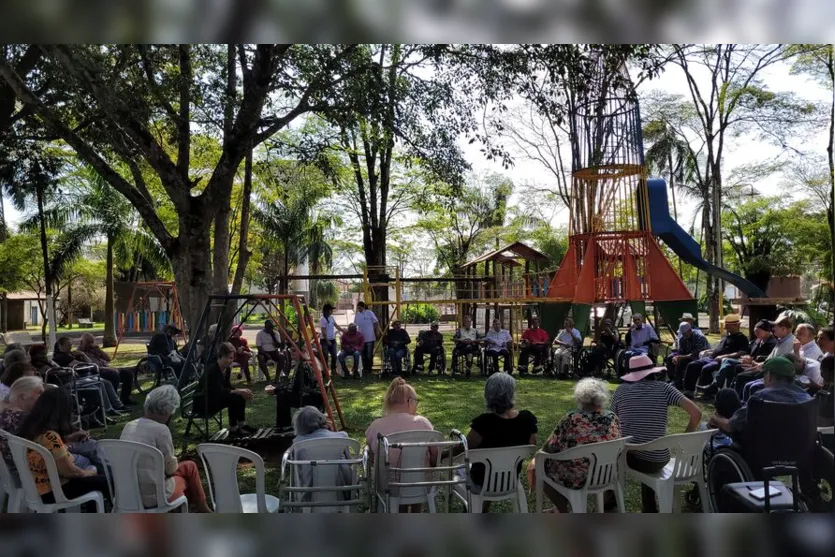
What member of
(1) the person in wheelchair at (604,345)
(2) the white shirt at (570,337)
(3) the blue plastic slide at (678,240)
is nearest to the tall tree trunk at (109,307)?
(3) the blue plastic slide at (678,240)

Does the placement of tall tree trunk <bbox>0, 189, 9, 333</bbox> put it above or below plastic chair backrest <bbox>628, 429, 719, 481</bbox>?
above

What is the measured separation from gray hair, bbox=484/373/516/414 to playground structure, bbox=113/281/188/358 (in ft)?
13.3

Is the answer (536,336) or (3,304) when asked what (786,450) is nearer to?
(3,304)

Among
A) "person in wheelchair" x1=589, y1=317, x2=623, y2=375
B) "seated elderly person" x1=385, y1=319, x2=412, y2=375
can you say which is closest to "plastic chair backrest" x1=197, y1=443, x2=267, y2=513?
"person in wheelchair" x1=589, y1=317, x2=623, y2=375

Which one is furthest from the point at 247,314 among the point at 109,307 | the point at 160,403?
the point at 160,403

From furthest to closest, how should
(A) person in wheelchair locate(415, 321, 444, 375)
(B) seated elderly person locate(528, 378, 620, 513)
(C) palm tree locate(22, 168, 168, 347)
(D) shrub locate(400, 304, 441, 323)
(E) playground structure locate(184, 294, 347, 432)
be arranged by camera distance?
(D) shrub locate(400, 304, 441, 323), (A) person in wheelchair locate(415, 321, 444, 375), (E) playground structure locate(184, 294, 347, 432), (C) palm tree locate(22, 168, 168, 347), (B) seated elderly person locate(528, 378, 620, 513)

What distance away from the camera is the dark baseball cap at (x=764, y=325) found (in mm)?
6397

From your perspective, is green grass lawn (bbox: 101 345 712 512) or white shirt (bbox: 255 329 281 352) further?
white shirt (bbox: 255 329 281 352)

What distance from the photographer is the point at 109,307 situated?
6.20 meters

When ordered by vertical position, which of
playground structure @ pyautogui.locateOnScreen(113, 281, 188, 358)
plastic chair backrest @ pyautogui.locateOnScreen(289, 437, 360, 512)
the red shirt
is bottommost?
plastic chair backrest @ pyautogui.locateOnScreen(289, 437, 360, 512)

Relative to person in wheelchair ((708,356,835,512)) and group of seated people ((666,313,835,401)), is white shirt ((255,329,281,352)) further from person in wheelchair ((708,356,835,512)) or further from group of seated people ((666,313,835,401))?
person in wheelchair ((708,356,835,512))

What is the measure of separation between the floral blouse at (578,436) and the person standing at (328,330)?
554 cm

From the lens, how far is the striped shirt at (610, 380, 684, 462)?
3.72 metres

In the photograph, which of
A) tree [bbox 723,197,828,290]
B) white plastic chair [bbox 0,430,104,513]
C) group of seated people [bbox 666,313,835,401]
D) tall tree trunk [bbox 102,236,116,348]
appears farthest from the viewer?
tall tree trunk [bbox 102,236,116,348]
